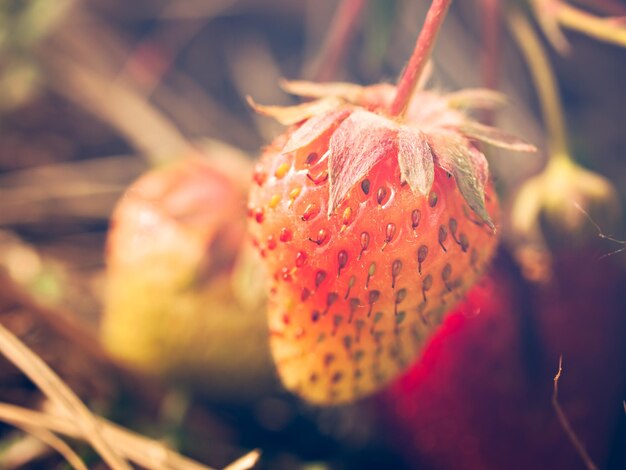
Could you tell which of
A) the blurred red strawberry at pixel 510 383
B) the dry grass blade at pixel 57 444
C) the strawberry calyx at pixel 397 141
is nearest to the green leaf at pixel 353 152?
the strawberry calyx at pixel 397 141

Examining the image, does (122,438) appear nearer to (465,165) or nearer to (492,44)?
(465,165)

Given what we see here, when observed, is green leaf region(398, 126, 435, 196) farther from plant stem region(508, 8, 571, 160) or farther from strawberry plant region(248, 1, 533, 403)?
plant stem region(508, 8, 571, 160)

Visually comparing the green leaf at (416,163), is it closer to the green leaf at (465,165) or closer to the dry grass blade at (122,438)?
the green leaf at (465,165)

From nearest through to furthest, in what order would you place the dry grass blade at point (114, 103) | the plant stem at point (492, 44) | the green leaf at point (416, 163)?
the green leaf at point (416, 163) < the plant stem at point (492, 44) < the dry grass blade at point (114, 103)

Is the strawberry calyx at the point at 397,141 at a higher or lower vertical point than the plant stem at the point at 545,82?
lower

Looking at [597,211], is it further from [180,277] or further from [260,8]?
[260,8]

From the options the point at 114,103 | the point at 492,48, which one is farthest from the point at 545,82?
the point at 114,103

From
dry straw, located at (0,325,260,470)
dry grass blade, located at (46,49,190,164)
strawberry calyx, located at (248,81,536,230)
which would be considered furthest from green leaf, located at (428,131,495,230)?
dry grass blade, located at (46,49,190,164)
